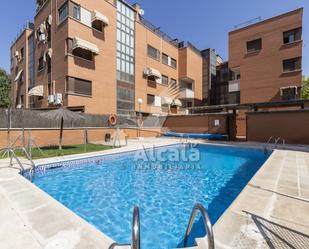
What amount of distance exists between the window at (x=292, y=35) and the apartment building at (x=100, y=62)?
1364 centimetres

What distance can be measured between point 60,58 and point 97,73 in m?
3.67

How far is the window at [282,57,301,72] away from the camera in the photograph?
20.0m

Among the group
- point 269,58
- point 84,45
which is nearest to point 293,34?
point 269,58

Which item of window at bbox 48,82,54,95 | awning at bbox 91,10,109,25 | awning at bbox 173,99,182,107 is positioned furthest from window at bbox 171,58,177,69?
window at bbox 48,82,54,95

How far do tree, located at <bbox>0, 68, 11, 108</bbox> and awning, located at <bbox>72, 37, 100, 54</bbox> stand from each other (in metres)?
24.4

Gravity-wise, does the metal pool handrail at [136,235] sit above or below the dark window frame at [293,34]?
below

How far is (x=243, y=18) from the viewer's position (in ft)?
77.1

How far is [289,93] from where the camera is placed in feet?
66.8

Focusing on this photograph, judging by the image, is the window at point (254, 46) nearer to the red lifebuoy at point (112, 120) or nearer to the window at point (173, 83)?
the window at point (173, 83)

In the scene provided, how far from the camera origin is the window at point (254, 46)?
22.6 metres

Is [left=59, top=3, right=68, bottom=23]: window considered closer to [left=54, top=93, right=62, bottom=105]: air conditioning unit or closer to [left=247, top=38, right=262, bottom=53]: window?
[left=54, top=93, right=62, bottom=105]: air conditioning unit

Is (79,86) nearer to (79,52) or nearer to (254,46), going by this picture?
(79,52)

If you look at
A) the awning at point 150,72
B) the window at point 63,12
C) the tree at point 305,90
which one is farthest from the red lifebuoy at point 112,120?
the tree at point 305,90

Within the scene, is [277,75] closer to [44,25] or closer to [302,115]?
[302,115]
